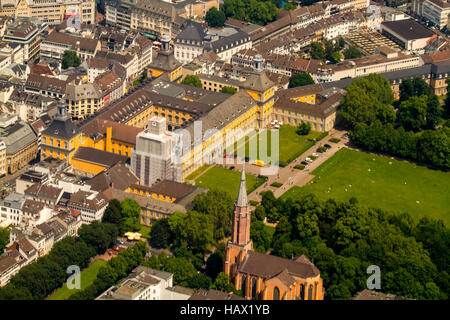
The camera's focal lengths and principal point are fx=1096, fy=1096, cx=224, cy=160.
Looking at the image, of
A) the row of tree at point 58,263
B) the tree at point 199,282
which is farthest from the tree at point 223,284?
the row of tree at point 58,263

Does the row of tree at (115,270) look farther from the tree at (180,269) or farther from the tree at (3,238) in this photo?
the tree at (3,238)

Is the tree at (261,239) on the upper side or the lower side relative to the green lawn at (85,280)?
upper

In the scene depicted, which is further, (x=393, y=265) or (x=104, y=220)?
(x=104, y=220)

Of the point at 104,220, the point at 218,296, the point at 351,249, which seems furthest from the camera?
the point at 104,220

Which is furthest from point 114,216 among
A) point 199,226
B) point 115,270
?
point 115,270

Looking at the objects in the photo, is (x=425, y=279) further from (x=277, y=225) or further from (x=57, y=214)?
(x=57, y=214)

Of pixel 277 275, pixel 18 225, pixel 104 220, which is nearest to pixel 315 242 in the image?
pixel 277 275

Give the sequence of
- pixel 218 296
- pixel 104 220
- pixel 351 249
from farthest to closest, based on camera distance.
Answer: pixel 104 220 → pixel 351 249 → pixel 218 296
